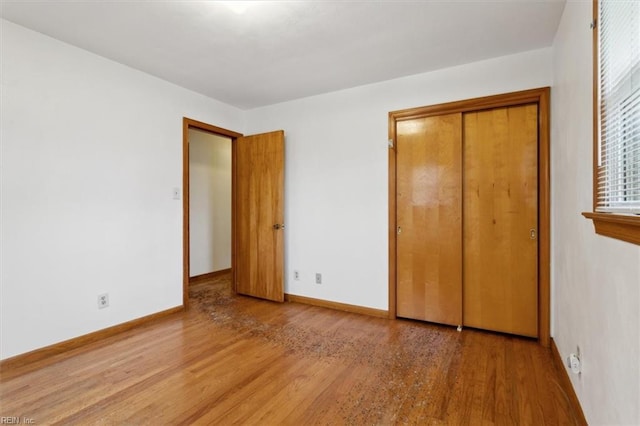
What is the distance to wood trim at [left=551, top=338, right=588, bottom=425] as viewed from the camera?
1.60m

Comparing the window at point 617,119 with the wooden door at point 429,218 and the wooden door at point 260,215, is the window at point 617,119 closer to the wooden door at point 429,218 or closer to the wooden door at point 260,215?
the wooden door at point 429,218

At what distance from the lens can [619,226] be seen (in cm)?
106

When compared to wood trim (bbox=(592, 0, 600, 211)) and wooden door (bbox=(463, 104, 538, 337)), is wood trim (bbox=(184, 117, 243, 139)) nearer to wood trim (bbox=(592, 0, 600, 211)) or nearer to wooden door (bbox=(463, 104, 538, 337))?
wooden door (bbox=(463, 104, 538, 337))

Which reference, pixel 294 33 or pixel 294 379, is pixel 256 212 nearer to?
pixel 294 33

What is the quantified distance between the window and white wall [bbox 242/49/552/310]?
4.94 feet

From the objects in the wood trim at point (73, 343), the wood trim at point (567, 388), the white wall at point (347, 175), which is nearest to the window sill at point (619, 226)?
the wood trim at point (567, 388)

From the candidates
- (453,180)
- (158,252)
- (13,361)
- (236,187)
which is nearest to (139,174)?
(158,252)

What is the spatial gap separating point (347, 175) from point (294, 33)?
1.52m

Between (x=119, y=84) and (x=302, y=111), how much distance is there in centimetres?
187

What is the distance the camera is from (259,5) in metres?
1.98

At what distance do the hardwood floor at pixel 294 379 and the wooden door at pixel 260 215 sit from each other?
3.01 feet

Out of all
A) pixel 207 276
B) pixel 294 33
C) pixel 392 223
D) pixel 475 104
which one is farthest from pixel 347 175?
pixel 207 276

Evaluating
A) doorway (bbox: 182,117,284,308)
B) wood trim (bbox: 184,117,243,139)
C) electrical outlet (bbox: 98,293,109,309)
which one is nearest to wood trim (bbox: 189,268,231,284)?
doorway (bbox: 182,117,284,308)

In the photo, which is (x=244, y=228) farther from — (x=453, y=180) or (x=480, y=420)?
(x=480, y=420)
